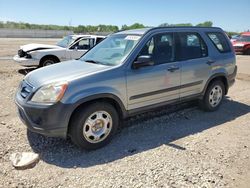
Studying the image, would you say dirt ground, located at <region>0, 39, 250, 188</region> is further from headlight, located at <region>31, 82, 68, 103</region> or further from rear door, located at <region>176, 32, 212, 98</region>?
headlight, located at <region>31, 82, 68, 103</region>

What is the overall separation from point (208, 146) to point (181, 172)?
967 millimetres

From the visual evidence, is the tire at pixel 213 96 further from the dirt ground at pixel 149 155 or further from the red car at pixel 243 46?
the red car at pixel 243 46

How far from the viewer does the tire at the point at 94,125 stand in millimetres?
3869

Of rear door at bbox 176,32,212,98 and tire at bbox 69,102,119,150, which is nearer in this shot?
tire at bbox 69,102,119,150

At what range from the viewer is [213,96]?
591 cm

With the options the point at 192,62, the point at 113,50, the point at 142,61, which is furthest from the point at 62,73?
the point at 192,62

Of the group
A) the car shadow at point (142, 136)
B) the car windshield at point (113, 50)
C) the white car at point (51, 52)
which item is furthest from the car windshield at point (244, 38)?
the car windshield at point (113, 50)

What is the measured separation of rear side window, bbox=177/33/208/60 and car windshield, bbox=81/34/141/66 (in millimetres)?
960

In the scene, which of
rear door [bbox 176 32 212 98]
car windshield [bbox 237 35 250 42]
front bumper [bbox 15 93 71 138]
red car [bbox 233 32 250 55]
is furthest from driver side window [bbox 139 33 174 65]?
car windshield [bbox 237 35 250 42]

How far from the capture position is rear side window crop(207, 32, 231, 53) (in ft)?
19.1

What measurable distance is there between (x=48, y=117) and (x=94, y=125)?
0.71 metres

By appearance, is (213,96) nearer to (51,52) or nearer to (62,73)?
(62,73)

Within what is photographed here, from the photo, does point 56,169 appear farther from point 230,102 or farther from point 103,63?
point 230,102

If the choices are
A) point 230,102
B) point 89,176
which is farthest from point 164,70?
point 230,102
